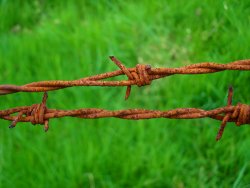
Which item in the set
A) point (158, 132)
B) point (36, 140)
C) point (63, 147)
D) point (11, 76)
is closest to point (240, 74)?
point (158, 132)

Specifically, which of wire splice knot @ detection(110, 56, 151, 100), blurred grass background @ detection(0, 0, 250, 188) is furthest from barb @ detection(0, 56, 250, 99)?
blurred grass background @ detection(0, 0, 250, 188)

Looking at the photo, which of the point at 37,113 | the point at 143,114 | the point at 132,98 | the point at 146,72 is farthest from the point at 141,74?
the point at 132,98

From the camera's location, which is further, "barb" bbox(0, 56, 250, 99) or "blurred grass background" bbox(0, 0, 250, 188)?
"blurred grass background" bbox(0, 0, 250, 188)

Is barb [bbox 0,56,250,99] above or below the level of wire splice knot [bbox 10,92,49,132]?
above

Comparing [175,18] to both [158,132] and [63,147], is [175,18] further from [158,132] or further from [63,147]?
[63,147]

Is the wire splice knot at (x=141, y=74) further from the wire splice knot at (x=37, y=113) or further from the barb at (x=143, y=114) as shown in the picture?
the wire splice knot at (x=37, y=113)

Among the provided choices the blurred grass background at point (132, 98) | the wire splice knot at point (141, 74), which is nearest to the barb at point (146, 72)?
the wire splice knot at point (141, 74)

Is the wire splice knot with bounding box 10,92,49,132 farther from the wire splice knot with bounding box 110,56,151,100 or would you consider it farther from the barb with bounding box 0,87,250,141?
the wire splice knot with bounding box 110,56,151,100
